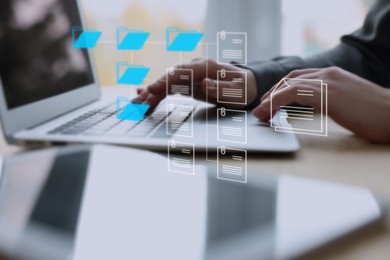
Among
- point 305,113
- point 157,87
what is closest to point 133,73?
point 157,87

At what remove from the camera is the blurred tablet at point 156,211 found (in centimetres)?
27

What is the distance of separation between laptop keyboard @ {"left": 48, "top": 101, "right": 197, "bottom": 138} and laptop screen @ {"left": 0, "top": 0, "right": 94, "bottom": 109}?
0.13ft

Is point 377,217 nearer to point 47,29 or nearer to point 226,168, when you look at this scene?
point 226,168

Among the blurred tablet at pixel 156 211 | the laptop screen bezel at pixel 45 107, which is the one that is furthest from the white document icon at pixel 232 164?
the laptop screen bezel at pixel 45 107

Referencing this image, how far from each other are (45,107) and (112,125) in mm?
76

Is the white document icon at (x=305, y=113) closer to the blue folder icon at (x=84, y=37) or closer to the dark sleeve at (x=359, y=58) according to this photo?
the dark sleeve at (x=359, y=58)

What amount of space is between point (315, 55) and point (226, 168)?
10 cm

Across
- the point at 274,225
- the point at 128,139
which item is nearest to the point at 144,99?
the point at 128,139

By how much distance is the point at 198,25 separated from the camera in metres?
0.34

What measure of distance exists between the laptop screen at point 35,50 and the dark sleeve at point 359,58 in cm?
16

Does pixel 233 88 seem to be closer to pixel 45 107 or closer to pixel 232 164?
pixel 232 164

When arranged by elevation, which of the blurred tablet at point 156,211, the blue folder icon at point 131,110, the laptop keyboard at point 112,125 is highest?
the blue folder icon at point 131,110

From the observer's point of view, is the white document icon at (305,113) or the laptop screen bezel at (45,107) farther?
the laptop screen bezel at (45,107)

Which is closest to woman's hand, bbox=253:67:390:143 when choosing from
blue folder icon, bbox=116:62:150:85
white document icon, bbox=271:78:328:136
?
white document icon, bbox=271:78:328:136
